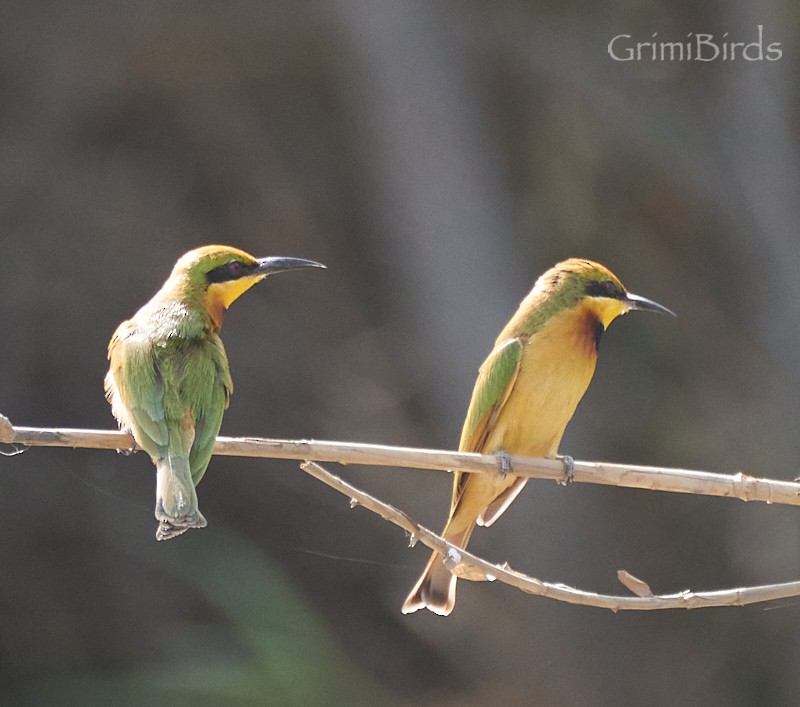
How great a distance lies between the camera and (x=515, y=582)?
2.07m

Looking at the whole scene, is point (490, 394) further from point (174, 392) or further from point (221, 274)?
point (174, 392)

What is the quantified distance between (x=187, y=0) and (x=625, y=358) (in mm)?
2391

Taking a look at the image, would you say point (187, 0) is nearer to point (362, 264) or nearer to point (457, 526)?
point (362, 264)

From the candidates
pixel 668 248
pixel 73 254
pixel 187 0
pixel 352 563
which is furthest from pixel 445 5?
pixel 352 563

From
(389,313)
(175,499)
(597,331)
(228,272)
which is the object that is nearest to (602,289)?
(597,331)

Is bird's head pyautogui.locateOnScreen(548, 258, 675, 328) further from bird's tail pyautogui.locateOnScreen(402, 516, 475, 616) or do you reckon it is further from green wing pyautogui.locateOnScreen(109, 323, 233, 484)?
green wing pyautogui.locateOnScreen(109, 323, 233, 484)

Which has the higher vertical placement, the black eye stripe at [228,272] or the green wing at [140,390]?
the black eye stripe at [228,272]

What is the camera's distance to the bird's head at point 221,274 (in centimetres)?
276

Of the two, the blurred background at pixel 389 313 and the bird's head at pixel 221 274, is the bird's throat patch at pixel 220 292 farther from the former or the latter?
the blurred background at pixel 389 313

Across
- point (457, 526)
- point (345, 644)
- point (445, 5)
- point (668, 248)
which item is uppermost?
point (445, 5)

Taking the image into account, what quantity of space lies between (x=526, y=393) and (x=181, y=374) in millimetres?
868

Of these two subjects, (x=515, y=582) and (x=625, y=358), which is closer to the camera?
(x=515, y=582)

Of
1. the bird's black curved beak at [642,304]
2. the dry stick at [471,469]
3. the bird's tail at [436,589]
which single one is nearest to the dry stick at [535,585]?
the dry stick at [471,469]

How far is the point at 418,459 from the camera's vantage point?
209 cm
